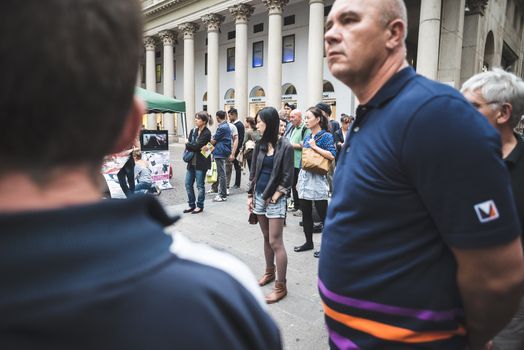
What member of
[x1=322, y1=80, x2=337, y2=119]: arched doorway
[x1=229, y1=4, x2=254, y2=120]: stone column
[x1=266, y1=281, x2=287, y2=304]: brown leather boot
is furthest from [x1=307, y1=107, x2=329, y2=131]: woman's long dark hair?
[x1=322, y1=80, x2=337, y2=119]: arched doorway

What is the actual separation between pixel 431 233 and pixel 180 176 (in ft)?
38.9

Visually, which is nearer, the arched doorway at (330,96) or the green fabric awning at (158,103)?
the green fabric awning at (158,103)

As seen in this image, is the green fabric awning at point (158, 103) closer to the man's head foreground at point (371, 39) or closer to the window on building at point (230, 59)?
the man's head foreground at point (371, 39)

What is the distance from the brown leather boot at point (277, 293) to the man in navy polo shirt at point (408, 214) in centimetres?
227

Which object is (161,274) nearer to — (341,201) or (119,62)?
(119,62)

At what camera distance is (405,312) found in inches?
54.4

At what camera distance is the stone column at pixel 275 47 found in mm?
20359

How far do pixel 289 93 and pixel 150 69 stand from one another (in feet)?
44.3

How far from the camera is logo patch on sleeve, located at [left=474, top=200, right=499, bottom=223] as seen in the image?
1197 mm

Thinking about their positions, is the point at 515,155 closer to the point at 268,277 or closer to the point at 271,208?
the point at 271,208

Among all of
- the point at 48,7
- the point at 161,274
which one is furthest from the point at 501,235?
the point at 48,7

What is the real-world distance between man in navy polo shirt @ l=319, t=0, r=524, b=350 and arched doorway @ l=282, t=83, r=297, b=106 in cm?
2461

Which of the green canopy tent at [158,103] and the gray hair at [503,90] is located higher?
the green canopy tent at [158,103]

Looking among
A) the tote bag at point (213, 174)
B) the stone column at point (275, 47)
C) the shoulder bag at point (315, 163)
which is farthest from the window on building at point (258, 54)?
the shoulder bag at point (315, 163)
